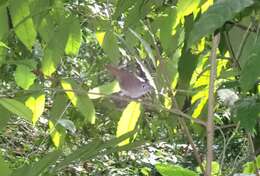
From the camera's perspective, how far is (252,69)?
1.53ft

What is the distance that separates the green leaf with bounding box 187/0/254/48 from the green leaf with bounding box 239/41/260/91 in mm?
43

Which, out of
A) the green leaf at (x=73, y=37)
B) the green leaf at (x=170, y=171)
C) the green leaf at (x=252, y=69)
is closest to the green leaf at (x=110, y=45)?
the green leaf at (x=73, y=37)

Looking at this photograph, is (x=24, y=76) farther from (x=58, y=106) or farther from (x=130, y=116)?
(x=130, y=116)

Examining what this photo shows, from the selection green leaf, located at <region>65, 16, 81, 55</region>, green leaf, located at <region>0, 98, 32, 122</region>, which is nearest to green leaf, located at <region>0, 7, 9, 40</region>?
green leaf, located at <region>65, 16, 81, 55</region>

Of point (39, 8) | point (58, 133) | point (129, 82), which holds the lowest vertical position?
point (58, 133)

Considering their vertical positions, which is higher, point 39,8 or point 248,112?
point 39,8

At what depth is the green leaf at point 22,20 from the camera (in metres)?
0.85

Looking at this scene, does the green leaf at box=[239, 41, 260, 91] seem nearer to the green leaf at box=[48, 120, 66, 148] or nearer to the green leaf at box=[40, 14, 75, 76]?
the green leaf at box=[40, 14, 75, 76]

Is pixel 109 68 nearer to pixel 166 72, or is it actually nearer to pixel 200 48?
pixel 166 72

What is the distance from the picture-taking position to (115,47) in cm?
90

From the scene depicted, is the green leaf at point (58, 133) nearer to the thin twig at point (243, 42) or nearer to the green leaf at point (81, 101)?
the green leaf at point (81, 101)

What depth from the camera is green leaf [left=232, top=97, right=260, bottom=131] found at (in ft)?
2.01

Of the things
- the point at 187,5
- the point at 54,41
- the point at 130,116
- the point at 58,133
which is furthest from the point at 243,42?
the point at 58,133

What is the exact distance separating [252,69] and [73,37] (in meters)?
0.51
